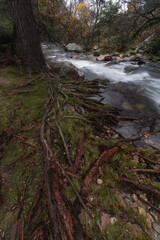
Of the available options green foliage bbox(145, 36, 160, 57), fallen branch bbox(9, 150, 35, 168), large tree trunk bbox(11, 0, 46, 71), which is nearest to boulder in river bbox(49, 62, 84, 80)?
large tree trunk bbox(11, 0, 46, 71)

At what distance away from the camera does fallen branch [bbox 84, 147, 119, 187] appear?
146 centimetres

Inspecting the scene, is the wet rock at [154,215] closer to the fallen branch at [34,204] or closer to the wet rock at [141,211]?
the wet rock at [141,211]

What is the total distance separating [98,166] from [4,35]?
19.6ft

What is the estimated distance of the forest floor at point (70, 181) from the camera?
3.60 feet

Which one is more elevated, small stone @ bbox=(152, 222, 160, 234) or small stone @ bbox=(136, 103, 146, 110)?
small stone @ bbox=(152, 222, 160, 234)

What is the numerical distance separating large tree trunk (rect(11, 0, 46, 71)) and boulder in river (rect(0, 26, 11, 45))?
1091 mm

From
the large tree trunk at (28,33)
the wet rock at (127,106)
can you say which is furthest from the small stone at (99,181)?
the large tree trunk at (28,33)

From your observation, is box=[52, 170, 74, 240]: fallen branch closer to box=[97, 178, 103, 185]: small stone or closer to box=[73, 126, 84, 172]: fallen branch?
box=[73, 126, 84, 172]: fallen branch

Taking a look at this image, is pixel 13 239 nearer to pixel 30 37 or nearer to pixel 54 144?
pixel 54 144

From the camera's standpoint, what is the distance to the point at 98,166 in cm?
162

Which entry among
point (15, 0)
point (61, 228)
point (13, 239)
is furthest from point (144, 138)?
point (15, 0)

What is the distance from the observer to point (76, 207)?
4.01 ft

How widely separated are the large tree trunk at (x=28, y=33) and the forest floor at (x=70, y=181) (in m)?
2.69

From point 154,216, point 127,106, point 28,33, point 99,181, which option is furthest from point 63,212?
point 28,33
